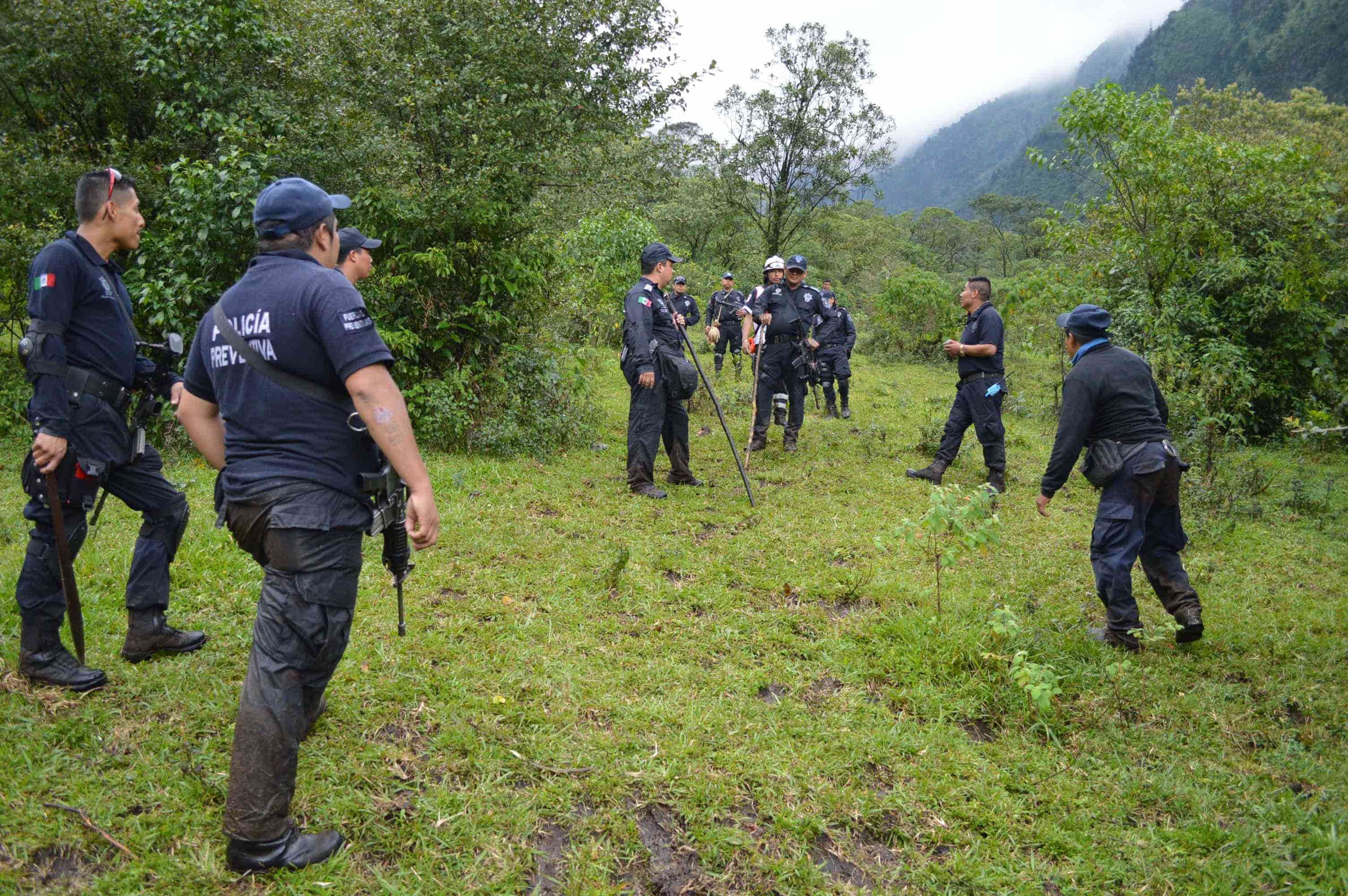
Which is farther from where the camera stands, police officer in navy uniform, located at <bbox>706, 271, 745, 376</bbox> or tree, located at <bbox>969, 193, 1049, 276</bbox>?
tree, located at <bbox>969, 193, 1049, 276</bbox>

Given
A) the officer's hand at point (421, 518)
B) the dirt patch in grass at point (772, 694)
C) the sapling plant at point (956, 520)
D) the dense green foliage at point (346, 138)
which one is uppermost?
the dense green foliage at point (346, 138)

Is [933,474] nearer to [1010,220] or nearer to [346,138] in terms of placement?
[346,138]

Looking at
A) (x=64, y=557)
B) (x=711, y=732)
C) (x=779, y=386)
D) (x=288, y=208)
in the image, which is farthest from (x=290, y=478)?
(x=779, y=386)

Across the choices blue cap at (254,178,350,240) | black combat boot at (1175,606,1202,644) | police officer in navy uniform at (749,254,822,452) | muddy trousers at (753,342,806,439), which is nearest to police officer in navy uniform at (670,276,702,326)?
police officer in navy uniform at (749,254,822,452)

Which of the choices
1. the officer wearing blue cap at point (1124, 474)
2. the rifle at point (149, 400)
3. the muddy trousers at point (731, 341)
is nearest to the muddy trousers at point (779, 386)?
the officer wearing blue cap at point (1124, 474)

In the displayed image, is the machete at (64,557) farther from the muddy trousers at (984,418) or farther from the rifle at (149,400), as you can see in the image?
the muddy trousers at (984,418)

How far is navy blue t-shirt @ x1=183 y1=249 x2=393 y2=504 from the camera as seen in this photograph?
2428 mm

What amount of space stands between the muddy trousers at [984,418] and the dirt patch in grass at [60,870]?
777 cm

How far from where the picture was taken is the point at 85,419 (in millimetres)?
3400

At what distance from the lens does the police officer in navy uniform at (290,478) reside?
2.44 metres

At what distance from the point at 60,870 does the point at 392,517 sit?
5.16 ft

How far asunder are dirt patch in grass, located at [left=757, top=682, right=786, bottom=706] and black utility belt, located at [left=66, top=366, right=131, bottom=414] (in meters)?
3.49

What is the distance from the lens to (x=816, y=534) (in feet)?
21.2

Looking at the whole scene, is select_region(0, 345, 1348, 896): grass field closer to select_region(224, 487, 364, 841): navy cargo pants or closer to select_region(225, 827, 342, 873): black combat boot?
select_region(225, 827, 342, 873): black combat boot
